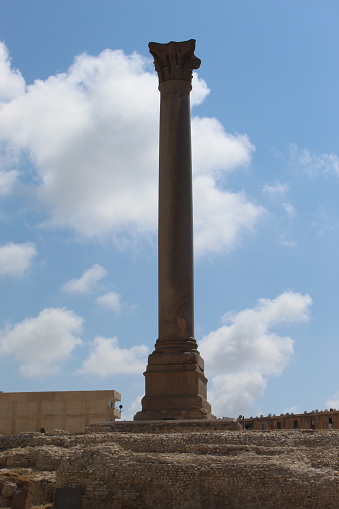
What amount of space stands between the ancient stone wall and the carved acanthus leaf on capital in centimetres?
1321

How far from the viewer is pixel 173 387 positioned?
20781 millimetres

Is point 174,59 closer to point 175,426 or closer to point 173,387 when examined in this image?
point 173,387

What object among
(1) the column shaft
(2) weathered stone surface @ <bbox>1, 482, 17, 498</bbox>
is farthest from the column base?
(2) weathered stone surface @ <bbox>1, 482, 17, 498</bbox>

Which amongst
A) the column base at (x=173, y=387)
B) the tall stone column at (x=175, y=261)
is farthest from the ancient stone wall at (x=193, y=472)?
the tall stone column at (x=175, y=261)

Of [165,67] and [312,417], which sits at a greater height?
[165,67]

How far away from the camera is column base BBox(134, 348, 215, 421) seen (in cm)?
2041

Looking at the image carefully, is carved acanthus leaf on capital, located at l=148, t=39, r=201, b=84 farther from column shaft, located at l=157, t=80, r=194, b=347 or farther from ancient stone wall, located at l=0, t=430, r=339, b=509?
ancient stone wall, located at l=0, t=430, r=339, b=509

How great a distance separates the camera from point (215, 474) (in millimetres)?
14141

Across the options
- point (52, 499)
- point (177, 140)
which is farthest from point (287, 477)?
point (177, 140)

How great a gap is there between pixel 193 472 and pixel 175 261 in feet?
29.0

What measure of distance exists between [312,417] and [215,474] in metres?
40.2

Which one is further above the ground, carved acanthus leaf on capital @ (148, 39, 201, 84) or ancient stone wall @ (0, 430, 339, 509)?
carved acanthus leaf on capital @ (148, 39, 201, 84)

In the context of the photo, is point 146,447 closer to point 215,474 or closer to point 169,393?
point 215,474

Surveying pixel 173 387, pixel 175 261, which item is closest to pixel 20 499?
pixel 173 387
